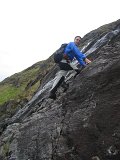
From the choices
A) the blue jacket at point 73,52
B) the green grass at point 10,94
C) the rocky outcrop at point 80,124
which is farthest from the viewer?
the green grass at point 10,94

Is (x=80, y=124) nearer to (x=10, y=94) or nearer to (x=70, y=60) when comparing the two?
(x=70, y=60)

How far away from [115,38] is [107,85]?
12.1 meters

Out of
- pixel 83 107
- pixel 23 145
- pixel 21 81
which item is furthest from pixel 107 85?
pixel 21 81

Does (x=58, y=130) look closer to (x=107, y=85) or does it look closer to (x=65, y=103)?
(x=65, y=103)

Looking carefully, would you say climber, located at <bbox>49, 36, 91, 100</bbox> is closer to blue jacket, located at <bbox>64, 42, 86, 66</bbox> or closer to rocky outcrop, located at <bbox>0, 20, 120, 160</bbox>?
blue jacket, located at <bbox>64, 42, 86, 66</bbox>

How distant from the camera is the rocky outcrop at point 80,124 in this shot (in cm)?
1731

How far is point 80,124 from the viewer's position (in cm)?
1894

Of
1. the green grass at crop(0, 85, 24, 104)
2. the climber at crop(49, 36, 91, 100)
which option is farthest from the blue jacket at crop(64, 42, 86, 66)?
the green grass at crop(0, 85, 24, 104)

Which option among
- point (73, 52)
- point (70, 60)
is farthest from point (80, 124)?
point (70, 60)

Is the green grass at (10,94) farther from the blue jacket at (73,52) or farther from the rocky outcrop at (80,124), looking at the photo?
the blue jacket at (73,52)

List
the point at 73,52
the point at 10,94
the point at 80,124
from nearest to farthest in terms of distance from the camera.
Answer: the point at 80,124
the point at 73,52
the point at 10,94

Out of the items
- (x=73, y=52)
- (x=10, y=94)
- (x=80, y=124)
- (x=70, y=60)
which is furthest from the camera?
(x=10, y=94)

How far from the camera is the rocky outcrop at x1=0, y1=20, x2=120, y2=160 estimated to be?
1731 cm

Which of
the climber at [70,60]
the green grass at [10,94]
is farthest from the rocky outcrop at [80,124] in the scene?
the green grass at [10,94]
